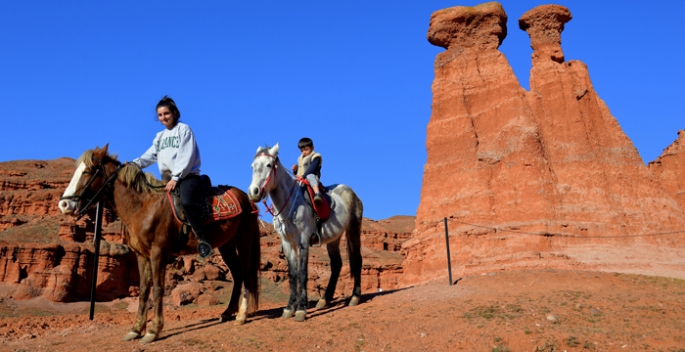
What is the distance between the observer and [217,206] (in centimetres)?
1054

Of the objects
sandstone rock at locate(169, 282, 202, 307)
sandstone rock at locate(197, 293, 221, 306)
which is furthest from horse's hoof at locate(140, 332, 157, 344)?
sandstone rock at locate(169, 282, 202, 307)

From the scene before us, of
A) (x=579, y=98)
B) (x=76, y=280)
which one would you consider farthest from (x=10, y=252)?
(x=579, y=98)

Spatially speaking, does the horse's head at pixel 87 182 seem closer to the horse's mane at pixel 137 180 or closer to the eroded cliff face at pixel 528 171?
the horse's mane at pixel 137 180

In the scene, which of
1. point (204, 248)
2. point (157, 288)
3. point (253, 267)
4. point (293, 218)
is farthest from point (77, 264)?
point (204, 248)

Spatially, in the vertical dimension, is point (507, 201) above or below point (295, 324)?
above

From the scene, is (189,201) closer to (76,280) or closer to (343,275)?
(76,280)

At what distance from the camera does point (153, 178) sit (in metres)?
10.5

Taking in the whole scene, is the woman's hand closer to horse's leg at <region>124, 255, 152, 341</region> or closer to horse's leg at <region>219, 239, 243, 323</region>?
horse's leg at <region>124, 255, 152, 341</region>

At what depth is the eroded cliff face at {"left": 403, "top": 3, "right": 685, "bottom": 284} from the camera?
1662 inches

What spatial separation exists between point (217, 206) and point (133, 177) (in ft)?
5.03

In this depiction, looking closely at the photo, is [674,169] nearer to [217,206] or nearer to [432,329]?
[432,329]

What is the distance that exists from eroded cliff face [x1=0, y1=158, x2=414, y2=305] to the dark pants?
1022 inches

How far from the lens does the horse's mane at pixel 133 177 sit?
9.94 meters

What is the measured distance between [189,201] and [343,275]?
51125mm
